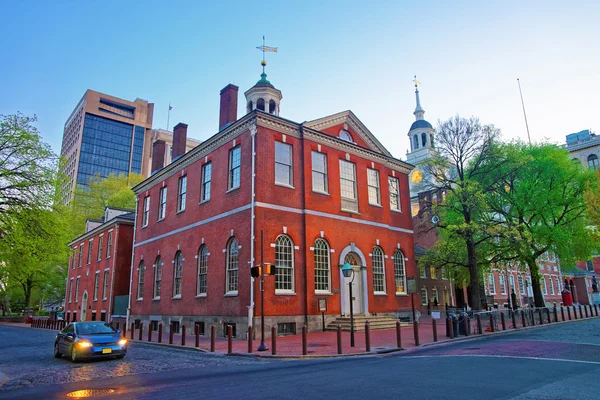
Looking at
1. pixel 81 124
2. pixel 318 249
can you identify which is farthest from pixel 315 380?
pixel 81 124

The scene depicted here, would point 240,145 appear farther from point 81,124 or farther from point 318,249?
point 81,124

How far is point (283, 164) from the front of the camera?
2250 cm

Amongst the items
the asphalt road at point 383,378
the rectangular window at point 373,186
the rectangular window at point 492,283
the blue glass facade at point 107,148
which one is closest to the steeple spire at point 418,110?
the rectangular window at point 492,283

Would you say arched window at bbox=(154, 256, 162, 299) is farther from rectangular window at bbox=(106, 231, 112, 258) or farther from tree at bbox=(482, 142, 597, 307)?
tree at bbox=(482, 142, 597, 307)

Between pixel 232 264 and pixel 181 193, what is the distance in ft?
27.7

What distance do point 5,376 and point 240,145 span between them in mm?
14716

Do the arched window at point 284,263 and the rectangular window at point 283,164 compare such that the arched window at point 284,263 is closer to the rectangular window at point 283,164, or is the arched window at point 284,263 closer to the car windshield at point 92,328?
the rectangular window at point 283,164

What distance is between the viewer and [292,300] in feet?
67.1

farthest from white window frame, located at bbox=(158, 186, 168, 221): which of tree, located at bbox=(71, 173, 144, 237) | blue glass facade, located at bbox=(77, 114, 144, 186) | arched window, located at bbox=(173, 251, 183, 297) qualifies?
blue glass facade, located at bbox=(77, 114, 144, 186)

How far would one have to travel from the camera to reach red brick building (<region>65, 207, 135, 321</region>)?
111 feet

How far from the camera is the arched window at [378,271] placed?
25.3m

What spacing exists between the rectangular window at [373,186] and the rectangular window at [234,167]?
29.3ft

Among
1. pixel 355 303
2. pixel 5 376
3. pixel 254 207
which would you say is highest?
pixel 254 207

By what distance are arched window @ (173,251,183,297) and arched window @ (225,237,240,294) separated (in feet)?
18.2
